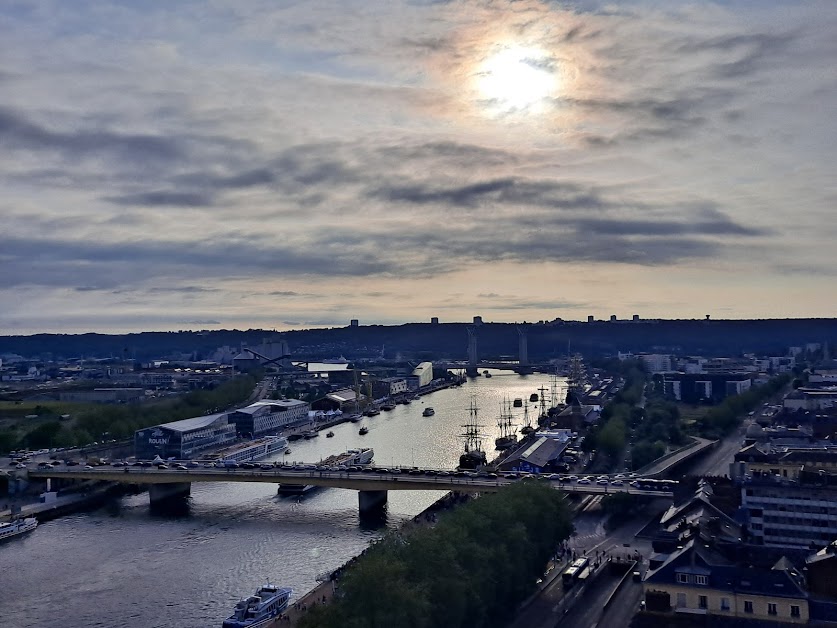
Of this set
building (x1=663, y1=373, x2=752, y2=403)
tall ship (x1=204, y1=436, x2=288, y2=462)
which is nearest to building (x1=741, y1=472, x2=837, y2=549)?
tall ship (x1=204, y1=436, x2=288, y2=462)

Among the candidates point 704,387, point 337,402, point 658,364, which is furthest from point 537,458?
point 658,364

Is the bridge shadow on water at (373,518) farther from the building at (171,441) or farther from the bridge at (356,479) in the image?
the building at (171,441)

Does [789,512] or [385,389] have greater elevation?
[385,389]

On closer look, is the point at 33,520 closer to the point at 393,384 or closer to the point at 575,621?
the point at 575,621

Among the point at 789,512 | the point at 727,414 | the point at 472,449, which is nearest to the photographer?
the point at 789,512

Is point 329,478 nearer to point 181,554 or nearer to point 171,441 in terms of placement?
point 181,554

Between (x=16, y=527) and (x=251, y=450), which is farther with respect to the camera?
(x=251, y=450)
